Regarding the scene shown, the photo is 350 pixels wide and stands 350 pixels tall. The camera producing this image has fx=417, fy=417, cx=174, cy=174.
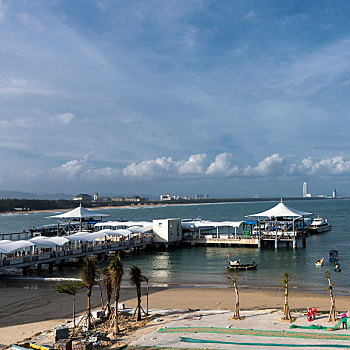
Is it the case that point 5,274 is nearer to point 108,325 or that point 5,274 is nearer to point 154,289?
point 154,289

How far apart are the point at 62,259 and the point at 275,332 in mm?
32823

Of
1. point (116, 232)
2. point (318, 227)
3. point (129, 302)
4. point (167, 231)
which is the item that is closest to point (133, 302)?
point (129, 302)

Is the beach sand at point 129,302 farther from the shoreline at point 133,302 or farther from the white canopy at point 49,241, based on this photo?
the white canopy at point 49,241

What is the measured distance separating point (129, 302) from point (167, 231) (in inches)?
1393

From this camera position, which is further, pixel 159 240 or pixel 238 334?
pixel 159 240

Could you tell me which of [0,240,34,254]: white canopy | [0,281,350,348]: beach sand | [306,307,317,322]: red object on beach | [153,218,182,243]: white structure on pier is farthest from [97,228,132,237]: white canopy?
[306,307,317,322]: red object on beach

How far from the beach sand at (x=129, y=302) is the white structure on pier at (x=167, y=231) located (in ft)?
→ 97.4

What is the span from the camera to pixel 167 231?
62094 mm

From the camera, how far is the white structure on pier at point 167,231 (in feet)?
204

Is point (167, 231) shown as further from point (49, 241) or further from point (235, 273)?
point (235, 273)

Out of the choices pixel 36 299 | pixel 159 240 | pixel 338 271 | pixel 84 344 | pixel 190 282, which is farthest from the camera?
pixel 159 240

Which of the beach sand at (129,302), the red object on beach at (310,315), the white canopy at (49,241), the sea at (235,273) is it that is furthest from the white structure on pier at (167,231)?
the red object on beach at (310,315)

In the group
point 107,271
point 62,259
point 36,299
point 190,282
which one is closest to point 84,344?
point 107,271

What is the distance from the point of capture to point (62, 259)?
151ft
